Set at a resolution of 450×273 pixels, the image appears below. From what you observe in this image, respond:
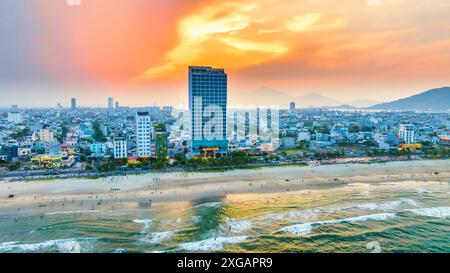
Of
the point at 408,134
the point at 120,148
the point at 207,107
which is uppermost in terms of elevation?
the point at 207,107

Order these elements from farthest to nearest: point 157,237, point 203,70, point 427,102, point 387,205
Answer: point 427,102, point 203,70, point 387,205, point 157,237

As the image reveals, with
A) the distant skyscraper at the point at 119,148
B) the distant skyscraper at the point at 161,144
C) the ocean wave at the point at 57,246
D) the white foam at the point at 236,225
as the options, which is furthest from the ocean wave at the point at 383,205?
the distant skyscraper at the point at 119,148

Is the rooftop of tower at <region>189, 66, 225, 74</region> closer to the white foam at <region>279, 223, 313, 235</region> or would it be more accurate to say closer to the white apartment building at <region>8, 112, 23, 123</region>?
the white foam at <region>279, 223, 313, 235</region>

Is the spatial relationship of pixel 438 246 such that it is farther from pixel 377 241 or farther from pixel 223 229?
pixel 223 229

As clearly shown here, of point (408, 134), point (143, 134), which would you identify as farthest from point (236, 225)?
point (408, 134)

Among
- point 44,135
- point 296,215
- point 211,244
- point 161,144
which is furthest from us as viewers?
point 44,135

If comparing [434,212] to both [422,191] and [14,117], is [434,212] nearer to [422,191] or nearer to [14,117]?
[422,191]

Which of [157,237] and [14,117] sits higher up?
[14,117]

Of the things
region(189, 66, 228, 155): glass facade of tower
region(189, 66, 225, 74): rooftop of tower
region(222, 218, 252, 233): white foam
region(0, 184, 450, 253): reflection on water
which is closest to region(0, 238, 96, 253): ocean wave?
region(0, 184, 450, 253): reflection on water
